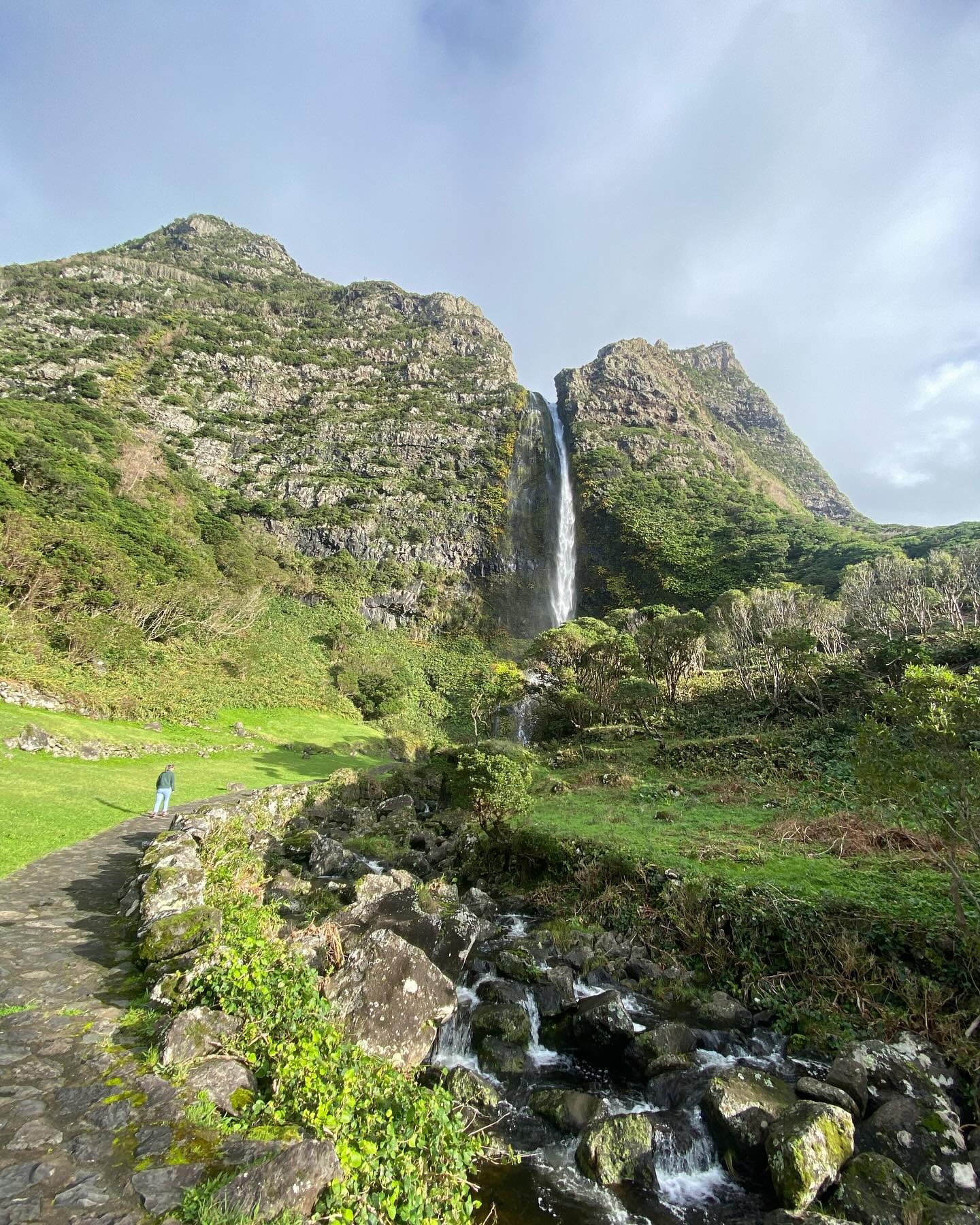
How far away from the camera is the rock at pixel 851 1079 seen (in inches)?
252

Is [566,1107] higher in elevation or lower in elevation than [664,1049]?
lower

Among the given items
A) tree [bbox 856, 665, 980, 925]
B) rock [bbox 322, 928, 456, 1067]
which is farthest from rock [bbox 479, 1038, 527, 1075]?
tree [bbox 856, 665, 980, 925]

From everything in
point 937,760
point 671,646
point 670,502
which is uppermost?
point 670,502

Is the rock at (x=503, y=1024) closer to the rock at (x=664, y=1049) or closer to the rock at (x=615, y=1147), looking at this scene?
the rock at (x=664, y=1049)

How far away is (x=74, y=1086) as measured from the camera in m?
4.43

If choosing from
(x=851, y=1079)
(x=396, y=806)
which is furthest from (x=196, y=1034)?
(x=396, y=806)

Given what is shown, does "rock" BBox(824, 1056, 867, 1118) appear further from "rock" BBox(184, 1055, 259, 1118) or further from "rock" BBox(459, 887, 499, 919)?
"rock" BBox(459, 887, 499, 919)

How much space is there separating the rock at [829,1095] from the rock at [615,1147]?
6.51ft

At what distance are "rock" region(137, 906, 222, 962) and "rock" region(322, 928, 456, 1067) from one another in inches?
63.6

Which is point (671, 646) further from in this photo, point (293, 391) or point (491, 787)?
point (293, 391)

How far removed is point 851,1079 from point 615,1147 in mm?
3105

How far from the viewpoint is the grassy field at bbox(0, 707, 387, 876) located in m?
12.2

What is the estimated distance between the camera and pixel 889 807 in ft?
31.7

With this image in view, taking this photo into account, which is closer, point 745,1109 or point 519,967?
point 745,1109
